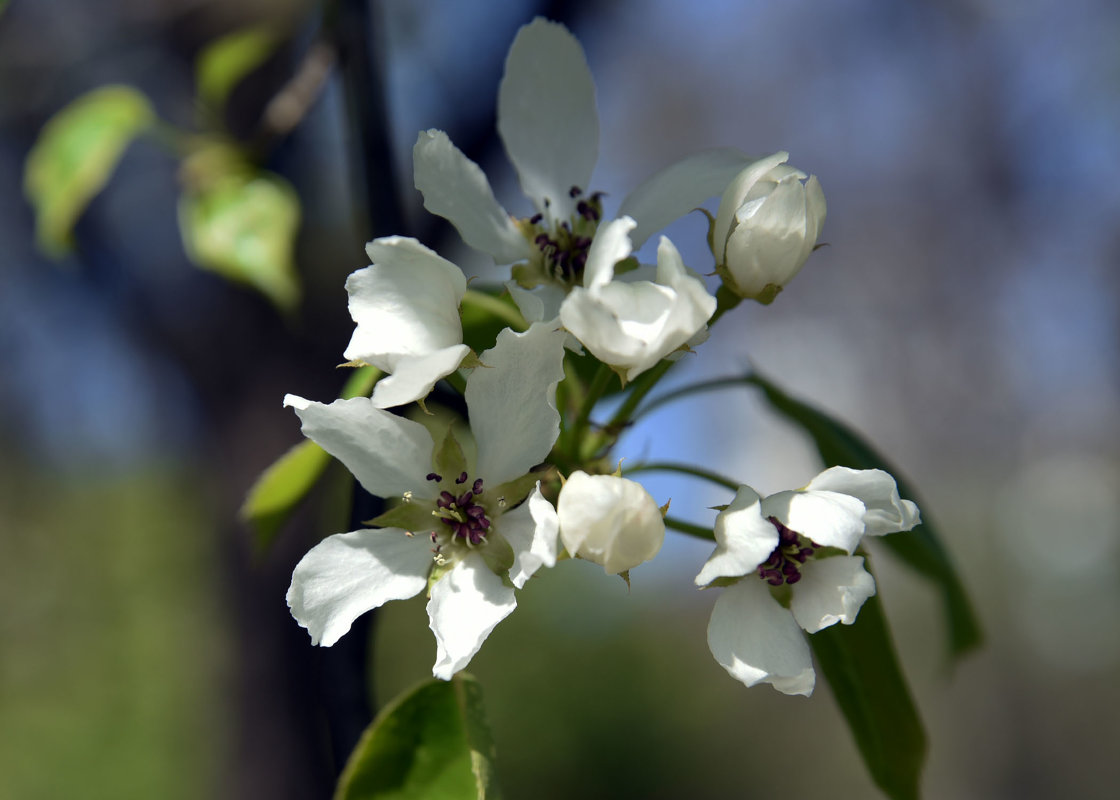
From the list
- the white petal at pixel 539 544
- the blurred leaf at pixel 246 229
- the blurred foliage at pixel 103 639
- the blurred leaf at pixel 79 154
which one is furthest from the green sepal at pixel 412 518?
the blurred foliage at pixel 103 639

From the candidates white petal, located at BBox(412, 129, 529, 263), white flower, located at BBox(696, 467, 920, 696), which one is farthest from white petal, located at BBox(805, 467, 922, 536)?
white petal, located at BBox(412, 129, 529, 263)

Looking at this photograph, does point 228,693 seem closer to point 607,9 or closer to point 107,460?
point 607,9

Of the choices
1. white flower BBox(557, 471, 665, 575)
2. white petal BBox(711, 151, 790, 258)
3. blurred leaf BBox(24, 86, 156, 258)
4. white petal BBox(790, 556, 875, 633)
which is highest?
blurred leaf BBox(24, 86, 156, 258)

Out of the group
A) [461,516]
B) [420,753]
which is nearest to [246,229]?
[461,516]

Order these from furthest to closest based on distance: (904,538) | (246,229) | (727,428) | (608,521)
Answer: (727,428) → (246,229) → (904,538) → (608,521)

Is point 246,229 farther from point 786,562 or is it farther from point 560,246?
point 786,562

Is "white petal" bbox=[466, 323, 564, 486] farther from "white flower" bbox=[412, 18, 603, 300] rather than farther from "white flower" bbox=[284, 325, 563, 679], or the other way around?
"white flower" bbox=[412, 18, 603, 300]

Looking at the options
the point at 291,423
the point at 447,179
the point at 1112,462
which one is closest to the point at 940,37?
the point at 1112,462
